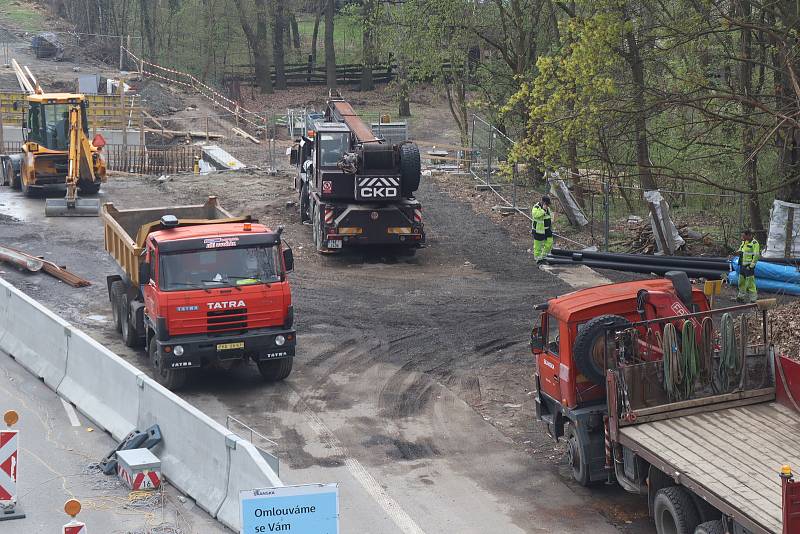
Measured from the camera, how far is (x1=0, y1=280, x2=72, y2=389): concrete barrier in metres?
16.8

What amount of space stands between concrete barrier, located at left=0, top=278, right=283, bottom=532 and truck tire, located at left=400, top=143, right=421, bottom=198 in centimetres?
949

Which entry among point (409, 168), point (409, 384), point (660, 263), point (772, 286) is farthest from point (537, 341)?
point (409, 168)

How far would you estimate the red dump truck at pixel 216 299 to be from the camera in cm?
1612

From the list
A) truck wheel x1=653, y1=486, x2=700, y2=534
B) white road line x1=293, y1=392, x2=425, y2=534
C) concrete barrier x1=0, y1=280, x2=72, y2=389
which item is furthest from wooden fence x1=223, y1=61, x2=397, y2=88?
truck wheel x1=653, y1=486, x2=700, y2=534

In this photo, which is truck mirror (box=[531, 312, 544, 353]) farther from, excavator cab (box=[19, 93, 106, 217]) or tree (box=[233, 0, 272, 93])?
tree (box=[233, 0, 272, 93])

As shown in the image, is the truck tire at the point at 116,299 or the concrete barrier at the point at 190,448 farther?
the truck tire at the point at 116,299

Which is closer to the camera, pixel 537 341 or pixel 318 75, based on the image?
pixel 537 341

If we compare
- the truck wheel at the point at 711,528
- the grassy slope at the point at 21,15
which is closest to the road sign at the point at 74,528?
the truck wheel at the point at 711,528

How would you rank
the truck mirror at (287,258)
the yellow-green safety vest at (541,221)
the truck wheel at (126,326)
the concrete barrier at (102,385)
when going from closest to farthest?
1. the concrete barrier at (102,385)
2. the truck mirror at (287,258)
3. the truck wheel at (126,326)
4. the yellow-green safety vest at (541,221)

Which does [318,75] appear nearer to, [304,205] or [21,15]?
[21,15]

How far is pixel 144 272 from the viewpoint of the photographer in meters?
16.5

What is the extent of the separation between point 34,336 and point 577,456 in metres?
9.34

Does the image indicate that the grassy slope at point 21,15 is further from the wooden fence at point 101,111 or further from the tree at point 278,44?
the wooden fence at point 101,111

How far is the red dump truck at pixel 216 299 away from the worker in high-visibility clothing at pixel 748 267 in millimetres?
8980
